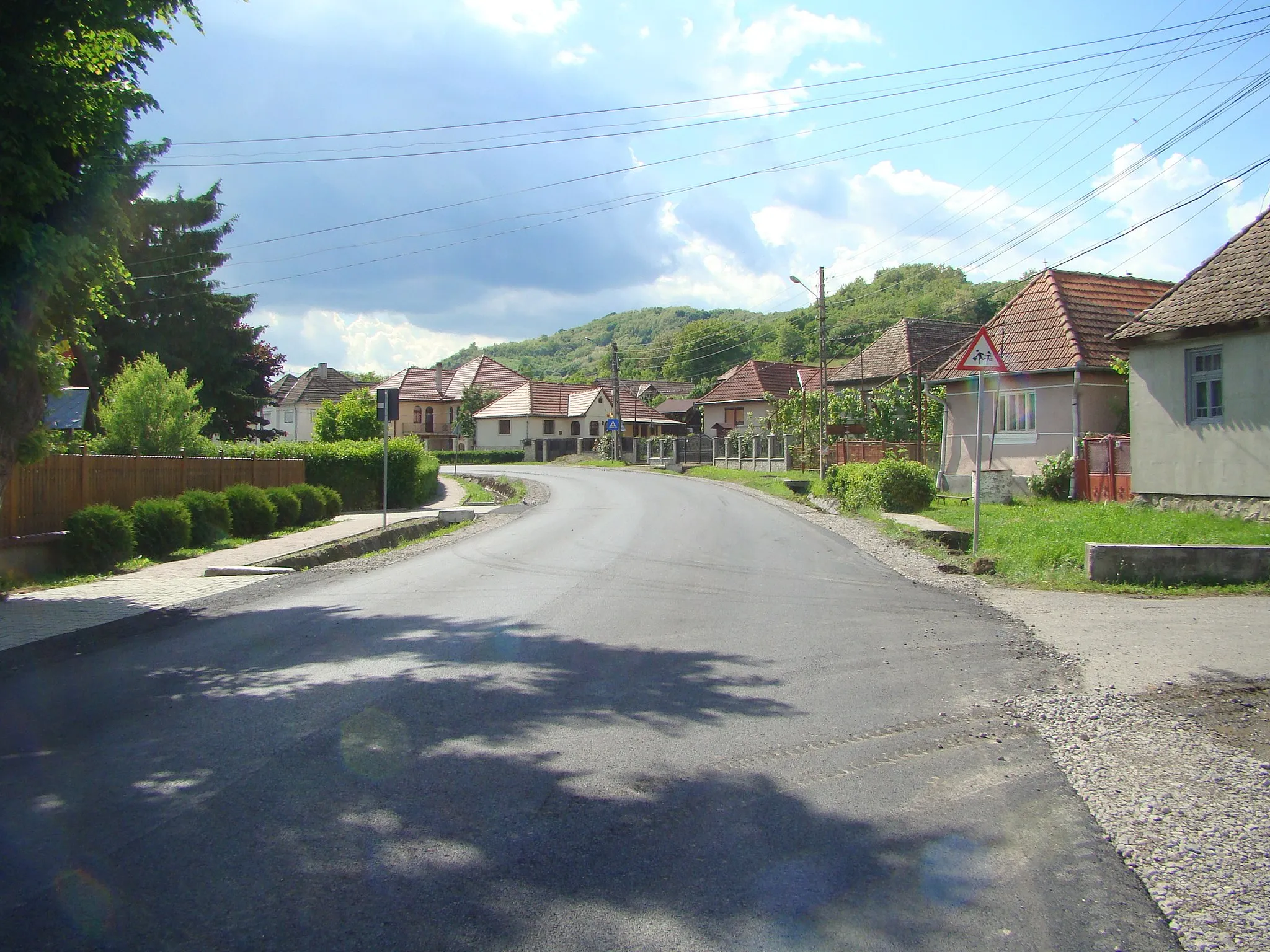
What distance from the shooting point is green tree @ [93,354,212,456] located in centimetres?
2353

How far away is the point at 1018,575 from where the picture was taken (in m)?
12.8

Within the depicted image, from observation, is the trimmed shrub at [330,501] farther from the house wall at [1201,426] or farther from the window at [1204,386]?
the window at [1204,386]

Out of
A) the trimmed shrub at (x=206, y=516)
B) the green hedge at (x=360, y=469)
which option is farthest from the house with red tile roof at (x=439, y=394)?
the trimmed shrub at (x=206, y=516)

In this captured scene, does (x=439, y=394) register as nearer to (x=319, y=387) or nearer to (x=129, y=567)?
(x=319, y=387)

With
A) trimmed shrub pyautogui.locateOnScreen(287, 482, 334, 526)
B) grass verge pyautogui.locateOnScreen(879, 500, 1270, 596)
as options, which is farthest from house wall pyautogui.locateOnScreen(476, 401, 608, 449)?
grass verge pyautogui.locateOnScreen(879, 500, 1270, 596)

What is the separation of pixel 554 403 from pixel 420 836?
7277 cm

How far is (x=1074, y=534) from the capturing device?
15148 millimetres

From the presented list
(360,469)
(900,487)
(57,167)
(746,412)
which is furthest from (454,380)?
(57,167)

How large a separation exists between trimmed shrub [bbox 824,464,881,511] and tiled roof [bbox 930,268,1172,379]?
12.3 feet

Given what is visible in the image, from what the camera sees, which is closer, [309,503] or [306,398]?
[309,503]

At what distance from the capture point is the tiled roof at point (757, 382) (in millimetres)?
65562

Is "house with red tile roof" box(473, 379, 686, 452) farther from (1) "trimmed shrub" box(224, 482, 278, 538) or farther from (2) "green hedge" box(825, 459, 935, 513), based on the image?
(1) "trimmed shrub" box(224, 482, 278, 538)

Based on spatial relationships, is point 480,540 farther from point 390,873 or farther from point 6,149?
point 390,873

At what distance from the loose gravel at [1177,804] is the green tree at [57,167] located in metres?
9.63
